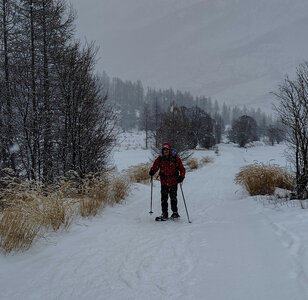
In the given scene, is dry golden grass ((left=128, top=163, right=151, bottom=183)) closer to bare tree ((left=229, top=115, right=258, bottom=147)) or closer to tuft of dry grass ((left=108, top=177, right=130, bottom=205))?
tuft of dry grass ((left=108, top=177, right=130, bottom=205))

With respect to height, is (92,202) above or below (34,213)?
below

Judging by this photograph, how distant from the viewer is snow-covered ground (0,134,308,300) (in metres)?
2.19

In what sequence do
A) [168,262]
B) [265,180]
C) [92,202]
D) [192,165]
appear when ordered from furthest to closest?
[192,165]
[265,180]
[92,202]
[168,262]

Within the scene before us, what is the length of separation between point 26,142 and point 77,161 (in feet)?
5.16

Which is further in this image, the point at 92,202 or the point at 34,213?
the point at 92,202

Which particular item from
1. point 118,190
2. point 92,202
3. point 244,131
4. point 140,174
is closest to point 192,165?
point 140,174

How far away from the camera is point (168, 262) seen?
2928mm

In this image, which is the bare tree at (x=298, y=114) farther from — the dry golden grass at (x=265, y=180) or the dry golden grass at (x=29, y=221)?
the dry golden grass at (x=29, y=221)

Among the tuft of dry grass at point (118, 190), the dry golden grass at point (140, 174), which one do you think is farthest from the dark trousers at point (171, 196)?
the dry golden grass at point (140, 174)

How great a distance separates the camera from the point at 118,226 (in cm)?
453

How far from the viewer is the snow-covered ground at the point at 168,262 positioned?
2186 millimetres

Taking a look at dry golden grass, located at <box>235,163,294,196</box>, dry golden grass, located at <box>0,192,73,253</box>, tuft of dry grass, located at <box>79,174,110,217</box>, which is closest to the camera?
dry golden grass, located at <box>0,192,73,253</box>

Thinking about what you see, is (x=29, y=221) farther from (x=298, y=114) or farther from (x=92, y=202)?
(x=298, y=114)

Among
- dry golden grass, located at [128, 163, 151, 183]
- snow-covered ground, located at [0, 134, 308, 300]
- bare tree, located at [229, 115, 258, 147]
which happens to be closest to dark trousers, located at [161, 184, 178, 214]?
snow-covered ground, located at [0, 134, 308, 300]
